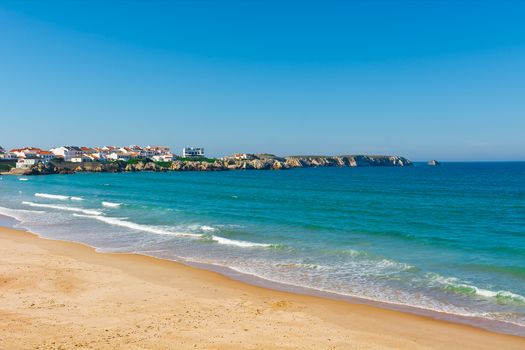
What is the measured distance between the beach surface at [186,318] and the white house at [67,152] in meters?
151

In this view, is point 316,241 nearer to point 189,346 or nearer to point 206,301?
point 206,301

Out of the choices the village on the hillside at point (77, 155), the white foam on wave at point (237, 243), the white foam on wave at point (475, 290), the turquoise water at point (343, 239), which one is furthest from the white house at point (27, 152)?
the white foam on wave at point (475, 290)

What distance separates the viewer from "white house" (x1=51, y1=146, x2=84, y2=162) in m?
156

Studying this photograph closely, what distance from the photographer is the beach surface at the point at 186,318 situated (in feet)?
38.0

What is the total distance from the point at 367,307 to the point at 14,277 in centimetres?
1570

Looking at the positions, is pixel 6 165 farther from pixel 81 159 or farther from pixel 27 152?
pixel 81 159

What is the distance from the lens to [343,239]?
1067 inches

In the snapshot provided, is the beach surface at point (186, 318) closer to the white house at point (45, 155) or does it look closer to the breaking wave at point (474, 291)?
the breaking wave at point (474, 291)

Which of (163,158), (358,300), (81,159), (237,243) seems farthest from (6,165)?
(358,300)

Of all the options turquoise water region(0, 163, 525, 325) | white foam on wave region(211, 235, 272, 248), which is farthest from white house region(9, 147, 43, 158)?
white foam on wave region(211, 235, 272, 248)

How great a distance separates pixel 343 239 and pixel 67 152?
15559cm

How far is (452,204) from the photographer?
46.2m

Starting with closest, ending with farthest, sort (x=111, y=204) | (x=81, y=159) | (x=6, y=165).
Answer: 1. (x=111, y=204)
2. (x=6, y=165)
3. (x=81, y=159)

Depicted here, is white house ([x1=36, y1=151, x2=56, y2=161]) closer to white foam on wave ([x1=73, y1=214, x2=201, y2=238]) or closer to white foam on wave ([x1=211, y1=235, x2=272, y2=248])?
white foam on wave ([x1=73, y1=214, x2=201, y2=238])
